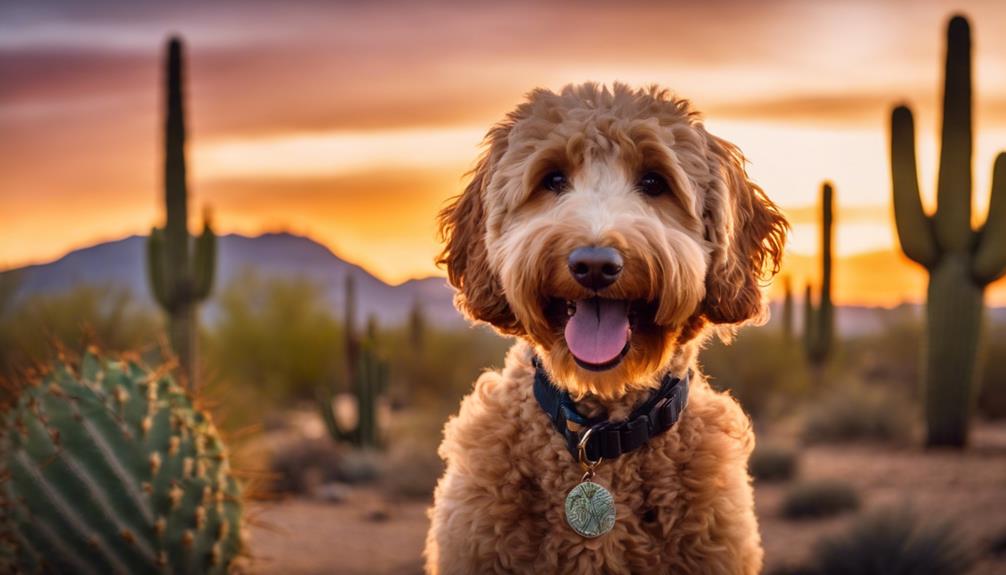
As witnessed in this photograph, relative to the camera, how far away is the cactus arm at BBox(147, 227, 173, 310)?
43.6ft

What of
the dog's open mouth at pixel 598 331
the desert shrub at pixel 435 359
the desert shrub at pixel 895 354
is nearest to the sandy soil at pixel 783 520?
the dog's open mouth at pixel 598 331

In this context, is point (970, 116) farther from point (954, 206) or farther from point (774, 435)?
point (774, 435)

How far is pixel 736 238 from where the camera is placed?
436 centimetres

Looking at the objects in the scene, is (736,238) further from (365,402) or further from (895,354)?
(895,354)

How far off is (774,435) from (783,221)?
50.3 ft

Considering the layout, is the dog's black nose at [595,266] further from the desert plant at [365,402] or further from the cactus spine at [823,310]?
the cactus spine at [823,310]

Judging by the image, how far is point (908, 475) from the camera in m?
14.6

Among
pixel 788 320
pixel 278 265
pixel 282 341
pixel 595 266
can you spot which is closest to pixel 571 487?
pixel 595 266

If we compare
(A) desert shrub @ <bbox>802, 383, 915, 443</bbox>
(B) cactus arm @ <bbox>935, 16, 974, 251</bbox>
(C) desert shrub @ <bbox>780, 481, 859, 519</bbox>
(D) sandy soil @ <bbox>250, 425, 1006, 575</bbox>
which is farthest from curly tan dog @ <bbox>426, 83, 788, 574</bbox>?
(A) desert shrub @ <bbox>802, 383, 915, 443</bbox>

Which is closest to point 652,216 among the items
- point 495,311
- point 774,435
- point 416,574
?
point 495,311

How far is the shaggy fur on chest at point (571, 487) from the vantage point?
4035 mm

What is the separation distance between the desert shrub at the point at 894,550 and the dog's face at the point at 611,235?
572 centimetres

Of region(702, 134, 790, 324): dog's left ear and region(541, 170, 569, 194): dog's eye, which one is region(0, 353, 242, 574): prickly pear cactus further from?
region(702, 134, 790, 324): dog's left ear

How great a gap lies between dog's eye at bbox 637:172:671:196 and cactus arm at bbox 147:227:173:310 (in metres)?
10.1
